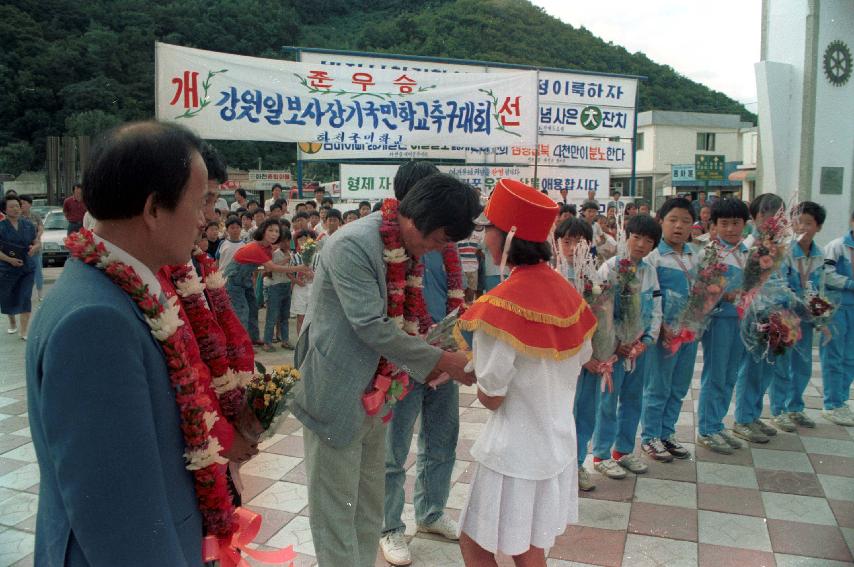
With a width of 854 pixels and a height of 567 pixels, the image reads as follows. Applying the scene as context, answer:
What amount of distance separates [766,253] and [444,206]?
3058 mm

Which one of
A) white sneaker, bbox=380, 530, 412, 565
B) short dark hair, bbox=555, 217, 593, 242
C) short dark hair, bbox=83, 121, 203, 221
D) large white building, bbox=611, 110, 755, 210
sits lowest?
white sneaker, bbox=380, 530, 412, 565

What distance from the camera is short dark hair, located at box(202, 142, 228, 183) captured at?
1.97 meters

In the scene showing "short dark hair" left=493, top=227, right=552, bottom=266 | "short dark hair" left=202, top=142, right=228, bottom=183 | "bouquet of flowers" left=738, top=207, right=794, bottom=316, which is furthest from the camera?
"bouquet of flowers" left=738, top=207, right=794, bottom=316

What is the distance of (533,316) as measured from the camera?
2139 millimetres

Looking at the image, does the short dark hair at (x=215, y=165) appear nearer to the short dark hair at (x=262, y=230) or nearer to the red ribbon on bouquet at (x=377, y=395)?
the red ribbon on bouquet at (x=377, y=395)

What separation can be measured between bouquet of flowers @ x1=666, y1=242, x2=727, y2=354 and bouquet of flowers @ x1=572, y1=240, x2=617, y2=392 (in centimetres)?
62

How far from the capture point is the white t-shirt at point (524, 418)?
2184mm

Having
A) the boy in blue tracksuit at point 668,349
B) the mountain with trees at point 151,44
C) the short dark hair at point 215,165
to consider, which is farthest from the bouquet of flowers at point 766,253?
the mountain with trees at point 151,44

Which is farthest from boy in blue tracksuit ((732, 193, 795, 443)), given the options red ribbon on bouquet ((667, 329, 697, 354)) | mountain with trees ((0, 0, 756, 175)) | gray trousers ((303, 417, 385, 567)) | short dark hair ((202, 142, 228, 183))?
mountain with trees ((0, 0, 756, 175))

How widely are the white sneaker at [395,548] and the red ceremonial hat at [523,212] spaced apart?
1691mm

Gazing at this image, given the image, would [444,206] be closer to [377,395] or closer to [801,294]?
[377,395]

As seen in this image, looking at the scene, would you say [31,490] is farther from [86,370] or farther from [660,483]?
[660,483]

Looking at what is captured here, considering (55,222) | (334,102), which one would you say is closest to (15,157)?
(55,222)

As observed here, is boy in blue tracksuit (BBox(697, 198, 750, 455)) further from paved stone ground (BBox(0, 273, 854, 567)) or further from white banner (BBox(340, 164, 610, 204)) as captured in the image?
white banner (BBox(340, 164, 610, 204))
